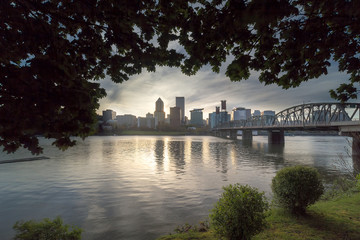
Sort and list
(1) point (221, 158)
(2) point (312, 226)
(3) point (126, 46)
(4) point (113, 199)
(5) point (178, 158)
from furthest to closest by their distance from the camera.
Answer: (1) point (221, 158)
(5) point (178, 158)
(4) point (113, 199)
(2) point (312, 226)
(3) point (126, 46)

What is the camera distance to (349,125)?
156 ft

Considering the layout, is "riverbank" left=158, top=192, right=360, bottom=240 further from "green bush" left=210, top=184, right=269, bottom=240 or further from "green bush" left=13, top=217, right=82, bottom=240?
"green bush" left=13, top=217, right=82, bottom=240

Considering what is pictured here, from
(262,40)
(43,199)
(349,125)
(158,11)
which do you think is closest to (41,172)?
(43,199)

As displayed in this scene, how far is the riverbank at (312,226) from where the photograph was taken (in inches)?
261

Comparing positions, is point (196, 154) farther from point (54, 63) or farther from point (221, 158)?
point (54, 63)

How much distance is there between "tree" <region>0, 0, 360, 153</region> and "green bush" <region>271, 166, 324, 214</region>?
12.7 feet

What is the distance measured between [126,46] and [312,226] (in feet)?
30.9

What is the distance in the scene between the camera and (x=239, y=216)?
548cm

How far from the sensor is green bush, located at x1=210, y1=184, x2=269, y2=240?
17.9ft

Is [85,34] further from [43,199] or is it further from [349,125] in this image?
[349,125]

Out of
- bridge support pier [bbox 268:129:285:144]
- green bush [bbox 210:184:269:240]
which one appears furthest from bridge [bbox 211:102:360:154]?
green bush [bbox 210:184:269:240]

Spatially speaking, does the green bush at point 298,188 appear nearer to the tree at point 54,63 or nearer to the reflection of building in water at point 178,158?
the tree at point 54,63

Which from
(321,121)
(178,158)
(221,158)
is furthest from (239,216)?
(321,121)

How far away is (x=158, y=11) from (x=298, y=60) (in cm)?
477
